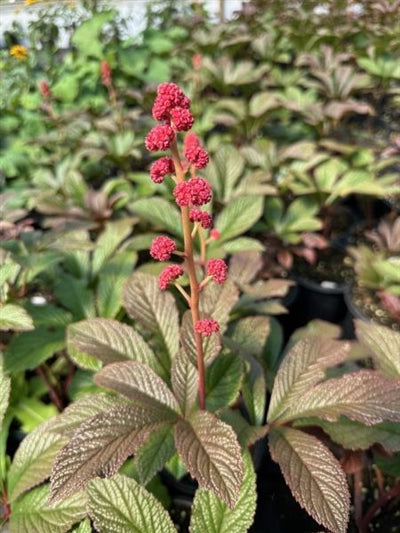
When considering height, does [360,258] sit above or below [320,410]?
below

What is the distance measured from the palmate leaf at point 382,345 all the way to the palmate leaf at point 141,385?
43 cm

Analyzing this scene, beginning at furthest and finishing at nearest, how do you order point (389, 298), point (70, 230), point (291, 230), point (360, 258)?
1. point (291, 230)
2. point (360, 258)
3. point (389, 298)
4. point (70, 230)

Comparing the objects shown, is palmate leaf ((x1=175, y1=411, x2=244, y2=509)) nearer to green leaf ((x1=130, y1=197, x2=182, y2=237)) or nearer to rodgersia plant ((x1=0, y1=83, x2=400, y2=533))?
rodgersia plant ((x1=0, y1=83, x2=400, y2=533))

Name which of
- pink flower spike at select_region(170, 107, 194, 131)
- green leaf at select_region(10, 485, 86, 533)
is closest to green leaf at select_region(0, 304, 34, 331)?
green leaf at select_region(10, 485, 86, 533)

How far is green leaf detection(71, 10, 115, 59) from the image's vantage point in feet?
10.8

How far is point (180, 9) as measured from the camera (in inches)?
179

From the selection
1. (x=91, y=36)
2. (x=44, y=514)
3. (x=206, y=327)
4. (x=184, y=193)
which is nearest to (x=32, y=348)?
(x=44, y=514)

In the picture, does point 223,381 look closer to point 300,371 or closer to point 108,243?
point 300,371

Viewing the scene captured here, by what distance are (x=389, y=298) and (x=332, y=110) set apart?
1.07m

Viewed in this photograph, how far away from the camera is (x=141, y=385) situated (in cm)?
87

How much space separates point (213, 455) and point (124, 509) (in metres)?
0.18

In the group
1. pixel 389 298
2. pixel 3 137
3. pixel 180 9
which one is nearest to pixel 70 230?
pixel 389 298

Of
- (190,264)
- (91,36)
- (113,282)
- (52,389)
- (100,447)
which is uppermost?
(190,264)

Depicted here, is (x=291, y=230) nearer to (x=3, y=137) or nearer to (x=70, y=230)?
(x=70, y=230)
